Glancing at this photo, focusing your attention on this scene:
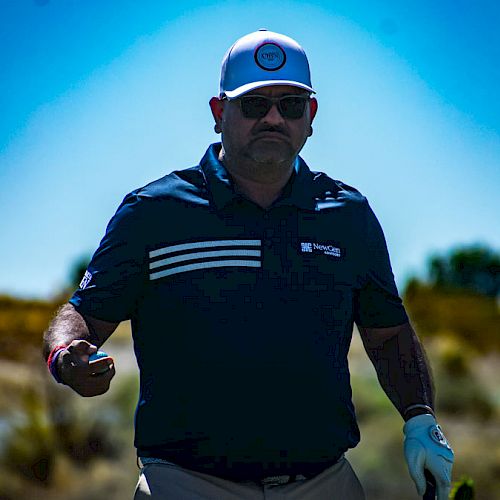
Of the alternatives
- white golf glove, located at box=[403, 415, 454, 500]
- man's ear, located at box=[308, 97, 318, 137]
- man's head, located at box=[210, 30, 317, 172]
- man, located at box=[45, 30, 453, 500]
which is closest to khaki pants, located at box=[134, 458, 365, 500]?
man, located at box=[45, 30, 453, 500]

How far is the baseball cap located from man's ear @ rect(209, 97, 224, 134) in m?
0.06

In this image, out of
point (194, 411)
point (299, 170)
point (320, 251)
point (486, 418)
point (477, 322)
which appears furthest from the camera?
point (477, 322)

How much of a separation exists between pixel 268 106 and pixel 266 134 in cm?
14

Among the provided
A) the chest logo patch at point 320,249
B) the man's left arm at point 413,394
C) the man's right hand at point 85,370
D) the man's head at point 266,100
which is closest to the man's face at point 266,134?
the man's head at point 266,100

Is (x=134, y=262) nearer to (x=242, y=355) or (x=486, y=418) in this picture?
(x=242, y=355)

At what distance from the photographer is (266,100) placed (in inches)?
165

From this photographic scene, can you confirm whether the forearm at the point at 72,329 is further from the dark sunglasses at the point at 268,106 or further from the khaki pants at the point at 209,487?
the dark sunglasses at the point at 268,106

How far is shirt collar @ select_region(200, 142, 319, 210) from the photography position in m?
4.02

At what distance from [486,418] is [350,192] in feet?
29.8

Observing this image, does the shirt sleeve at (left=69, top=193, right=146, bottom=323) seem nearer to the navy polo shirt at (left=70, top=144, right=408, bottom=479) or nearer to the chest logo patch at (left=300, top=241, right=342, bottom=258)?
the navy polo shirt at (left=70, top=144, right=408, bottom=479)

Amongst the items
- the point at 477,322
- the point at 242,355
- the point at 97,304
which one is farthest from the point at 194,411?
the point at 477,322

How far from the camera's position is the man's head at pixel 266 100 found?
13.5 feet

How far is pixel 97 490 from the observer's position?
11086 millimetres

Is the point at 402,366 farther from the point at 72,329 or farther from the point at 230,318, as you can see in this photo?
the point at 72,329
